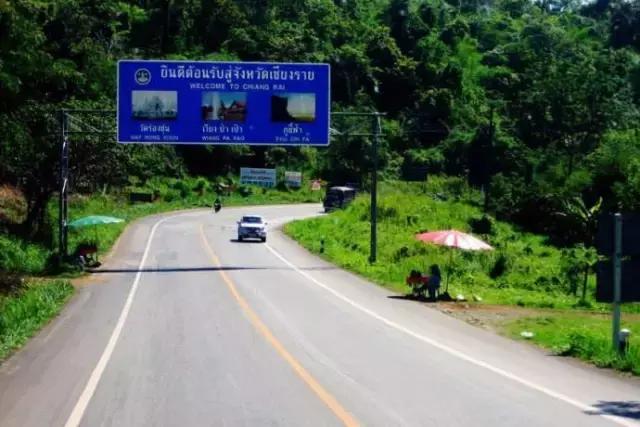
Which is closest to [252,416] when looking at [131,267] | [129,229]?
[131,267]

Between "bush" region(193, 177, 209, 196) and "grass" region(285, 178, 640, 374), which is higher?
"bush" region(193, 177, 209, 196)

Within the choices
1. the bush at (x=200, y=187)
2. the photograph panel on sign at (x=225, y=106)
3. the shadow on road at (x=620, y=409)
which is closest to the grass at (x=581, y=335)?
the shadow on road at (x=620, y=409)

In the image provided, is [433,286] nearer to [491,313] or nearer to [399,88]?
[491,313]

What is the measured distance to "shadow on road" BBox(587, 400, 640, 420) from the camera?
1025 cm

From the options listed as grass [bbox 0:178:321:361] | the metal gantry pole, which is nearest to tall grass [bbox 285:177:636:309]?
grass [bbox 0:178:321:361]

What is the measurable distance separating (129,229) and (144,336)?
39801 mm

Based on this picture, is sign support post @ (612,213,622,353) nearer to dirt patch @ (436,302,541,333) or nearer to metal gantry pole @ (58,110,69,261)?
dirt patch @ (436,302,541,333)

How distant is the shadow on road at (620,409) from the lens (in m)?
10.2

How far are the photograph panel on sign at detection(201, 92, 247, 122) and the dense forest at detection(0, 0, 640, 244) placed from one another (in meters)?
7.73

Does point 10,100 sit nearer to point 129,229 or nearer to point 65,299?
point 129,229

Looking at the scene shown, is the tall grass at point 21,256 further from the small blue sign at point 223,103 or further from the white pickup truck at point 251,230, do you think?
the white pickup truck at point 251,230

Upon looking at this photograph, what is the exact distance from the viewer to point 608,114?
247 feet

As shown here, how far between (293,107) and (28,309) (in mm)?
14940

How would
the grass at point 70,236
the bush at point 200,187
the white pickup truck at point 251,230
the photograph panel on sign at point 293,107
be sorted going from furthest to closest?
1. the bush at point 200,187
2. the white pickup truck at point 251,230
3. the photograph panel on sign at point 293,107
4. the grass at point 70,236
